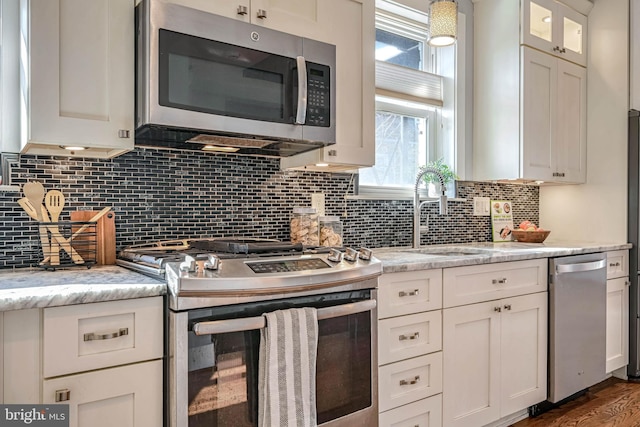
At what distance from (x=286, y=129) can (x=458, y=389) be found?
1336 mm

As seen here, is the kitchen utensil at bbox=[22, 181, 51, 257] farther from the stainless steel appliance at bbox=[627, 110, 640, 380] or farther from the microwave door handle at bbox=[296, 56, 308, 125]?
the stainless steel appliance at bbox=[627, 110, 640, 380]

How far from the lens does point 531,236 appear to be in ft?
10.2

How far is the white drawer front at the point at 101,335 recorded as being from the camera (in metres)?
1.19

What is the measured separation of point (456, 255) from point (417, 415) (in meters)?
0.93


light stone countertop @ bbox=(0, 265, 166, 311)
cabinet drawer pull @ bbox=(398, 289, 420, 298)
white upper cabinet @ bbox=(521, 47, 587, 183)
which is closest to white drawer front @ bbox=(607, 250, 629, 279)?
white upper cabinet @ bbox=(521, 47, 587, 183)

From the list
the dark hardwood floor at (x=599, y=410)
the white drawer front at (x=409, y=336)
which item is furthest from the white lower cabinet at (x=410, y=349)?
the dark hardwood floor at (x=599, y=410)

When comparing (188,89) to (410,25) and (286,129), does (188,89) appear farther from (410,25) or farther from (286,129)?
(410,25)

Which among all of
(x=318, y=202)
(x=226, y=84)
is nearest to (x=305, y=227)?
(x=318, y=202)

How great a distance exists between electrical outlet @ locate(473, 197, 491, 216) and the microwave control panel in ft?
5.30

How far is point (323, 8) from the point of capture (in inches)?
79.4

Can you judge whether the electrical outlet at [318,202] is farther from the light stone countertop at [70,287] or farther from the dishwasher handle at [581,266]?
the dishwasher handle at [581,266]

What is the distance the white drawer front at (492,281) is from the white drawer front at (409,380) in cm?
26

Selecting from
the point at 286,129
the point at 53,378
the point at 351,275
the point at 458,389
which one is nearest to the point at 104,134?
the point at 286,129

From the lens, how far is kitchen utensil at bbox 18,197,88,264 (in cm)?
160
